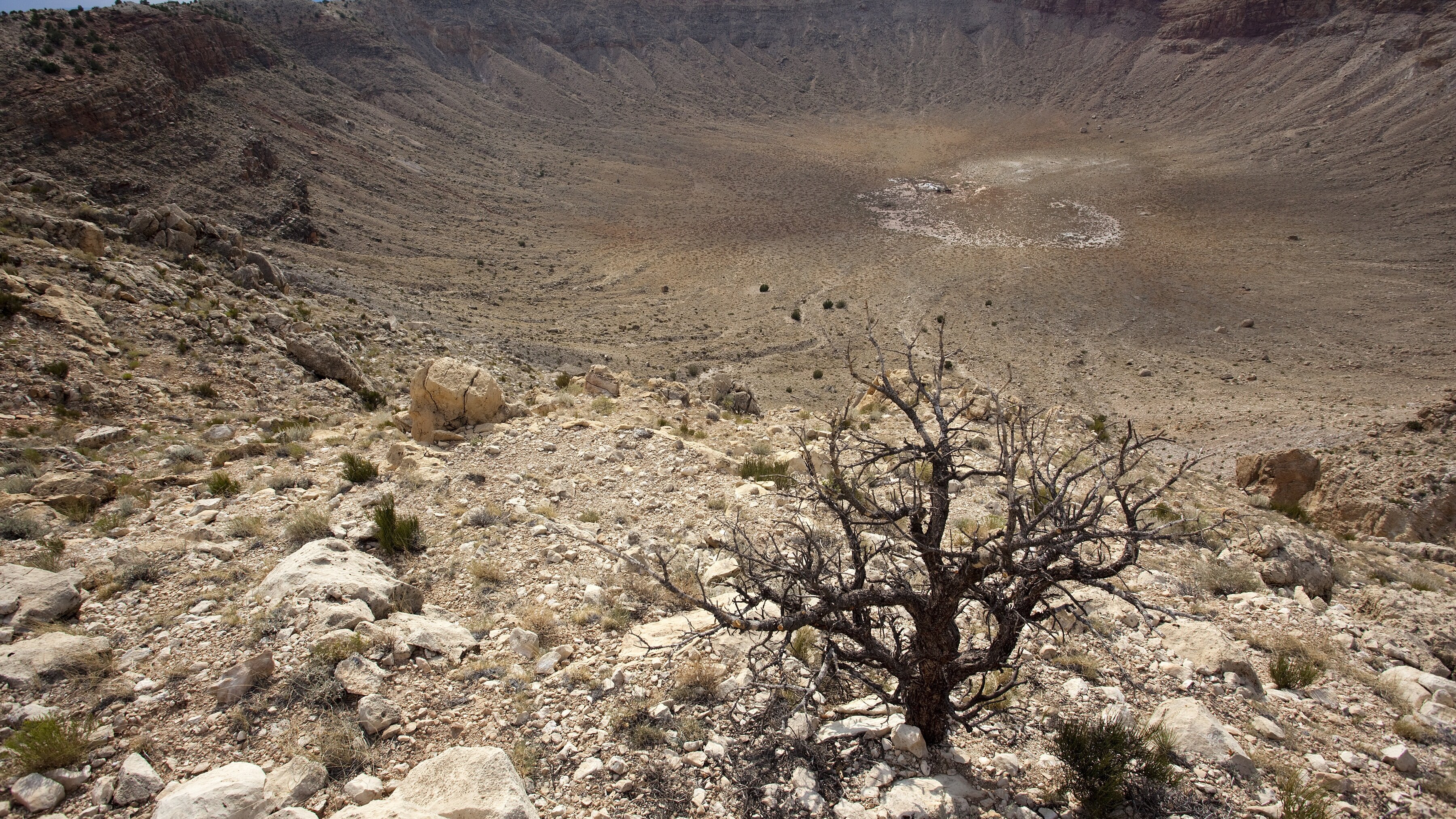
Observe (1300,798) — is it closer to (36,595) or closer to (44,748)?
(44,748)

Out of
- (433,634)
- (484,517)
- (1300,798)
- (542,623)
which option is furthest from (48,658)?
(1300,798)

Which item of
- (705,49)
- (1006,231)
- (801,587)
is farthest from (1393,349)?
(705,49)

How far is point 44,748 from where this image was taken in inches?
141

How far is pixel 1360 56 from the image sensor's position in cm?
5166

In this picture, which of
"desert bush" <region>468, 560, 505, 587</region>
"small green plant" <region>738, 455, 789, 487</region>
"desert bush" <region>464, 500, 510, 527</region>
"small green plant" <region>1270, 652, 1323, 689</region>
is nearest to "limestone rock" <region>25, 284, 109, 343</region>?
"desert bush" <region>464, 500, 510, 527</region>

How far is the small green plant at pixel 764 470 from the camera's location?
28.4 feet

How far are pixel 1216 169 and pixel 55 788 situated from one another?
62534mm

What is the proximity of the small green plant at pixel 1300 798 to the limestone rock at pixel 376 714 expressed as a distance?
5.41 m

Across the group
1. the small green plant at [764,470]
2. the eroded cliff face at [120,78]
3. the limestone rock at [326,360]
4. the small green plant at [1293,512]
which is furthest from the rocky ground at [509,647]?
the eroded cliff face at [120,78]

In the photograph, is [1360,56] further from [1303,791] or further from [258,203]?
[258,203]

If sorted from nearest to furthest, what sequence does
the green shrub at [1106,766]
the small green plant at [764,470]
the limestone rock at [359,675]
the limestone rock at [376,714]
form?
the green shrub at [1106,766] → the limestone rock at [376,714] → the limestone rock at [359,675] → the small green plant at [764,470]

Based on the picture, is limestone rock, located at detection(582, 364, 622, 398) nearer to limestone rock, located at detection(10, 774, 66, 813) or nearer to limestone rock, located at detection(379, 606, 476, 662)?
limestone rock, located at detection(379, 606, 476, 662)

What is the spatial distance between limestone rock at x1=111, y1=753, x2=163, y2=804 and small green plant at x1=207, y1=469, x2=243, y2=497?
4760 mm

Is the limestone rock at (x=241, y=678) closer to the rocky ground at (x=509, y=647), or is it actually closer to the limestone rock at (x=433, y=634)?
the rocky ground at (x=509, y=647)
